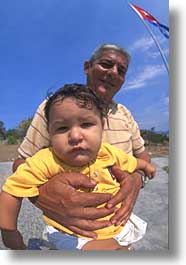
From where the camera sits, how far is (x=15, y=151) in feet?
4.25

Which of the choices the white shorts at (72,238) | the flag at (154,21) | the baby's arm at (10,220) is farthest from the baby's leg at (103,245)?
the flag at (154,21)

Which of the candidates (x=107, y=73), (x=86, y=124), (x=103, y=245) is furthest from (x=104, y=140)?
(x=103, y=245)

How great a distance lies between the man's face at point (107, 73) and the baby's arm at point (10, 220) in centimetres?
38

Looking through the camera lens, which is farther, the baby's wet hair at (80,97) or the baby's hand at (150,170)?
the baby's hand at (150,170)

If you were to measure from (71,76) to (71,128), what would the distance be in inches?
6.8

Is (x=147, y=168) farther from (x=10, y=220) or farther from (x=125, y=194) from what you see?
(x=10, y=220)

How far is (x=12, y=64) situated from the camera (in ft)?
4.36

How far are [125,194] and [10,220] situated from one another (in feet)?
1.09

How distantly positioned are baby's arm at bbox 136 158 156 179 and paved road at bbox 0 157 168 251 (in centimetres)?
2

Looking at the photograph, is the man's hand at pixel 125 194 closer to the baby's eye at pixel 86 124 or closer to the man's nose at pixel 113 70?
the baby's eye at pixel 86 124

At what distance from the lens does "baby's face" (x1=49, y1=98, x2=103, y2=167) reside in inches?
47.4

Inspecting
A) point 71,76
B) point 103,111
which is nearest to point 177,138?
point 103,111

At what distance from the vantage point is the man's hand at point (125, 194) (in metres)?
1.26

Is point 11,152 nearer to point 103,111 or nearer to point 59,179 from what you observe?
point 59,179
